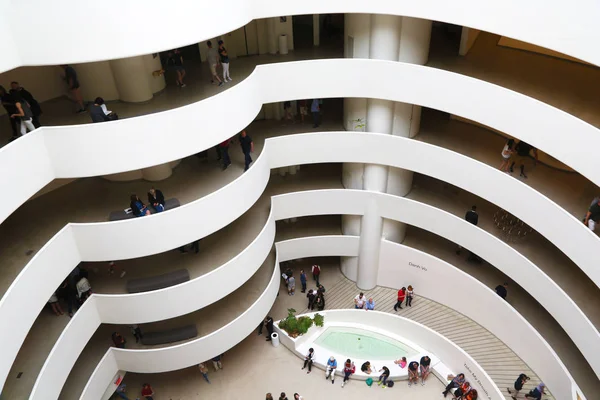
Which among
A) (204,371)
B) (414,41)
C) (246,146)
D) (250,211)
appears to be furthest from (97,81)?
(204,371)

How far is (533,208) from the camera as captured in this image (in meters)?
14.0

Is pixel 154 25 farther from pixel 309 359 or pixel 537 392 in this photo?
pixel 537 392

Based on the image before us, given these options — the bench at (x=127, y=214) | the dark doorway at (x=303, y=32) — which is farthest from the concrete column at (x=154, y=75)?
the dark doorway at (x=303, y=32)

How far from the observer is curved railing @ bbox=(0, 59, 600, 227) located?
438 inches

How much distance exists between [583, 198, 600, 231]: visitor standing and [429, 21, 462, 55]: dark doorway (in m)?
7.68

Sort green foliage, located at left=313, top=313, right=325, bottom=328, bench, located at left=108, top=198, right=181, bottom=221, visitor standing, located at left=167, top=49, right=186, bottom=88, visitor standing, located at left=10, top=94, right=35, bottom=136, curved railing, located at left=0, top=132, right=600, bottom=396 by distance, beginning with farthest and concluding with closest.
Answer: green foliage, located at left=313, top=313, right=325, bottom=328, visitor standing, located at left=167, top=49, right=186, bottom=88, bench, located at left=108, top=198, right=181, bottom=221, visitor standing, located at left=10, top=94, right=35, bottom=136, curved railing, located at left=0, top=132, right=600, bottom=396

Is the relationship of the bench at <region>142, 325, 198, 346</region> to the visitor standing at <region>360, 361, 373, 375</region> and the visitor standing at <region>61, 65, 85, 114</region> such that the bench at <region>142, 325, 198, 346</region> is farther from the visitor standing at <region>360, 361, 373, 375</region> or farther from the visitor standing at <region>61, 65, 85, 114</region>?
the visitor standing at <region>61, 65, 85, 114</region>

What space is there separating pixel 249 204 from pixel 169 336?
519 cm

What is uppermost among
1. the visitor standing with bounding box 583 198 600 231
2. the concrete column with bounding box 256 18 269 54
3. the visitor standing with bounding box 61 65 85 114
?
the concrete column with bounding box 256 18 269 54

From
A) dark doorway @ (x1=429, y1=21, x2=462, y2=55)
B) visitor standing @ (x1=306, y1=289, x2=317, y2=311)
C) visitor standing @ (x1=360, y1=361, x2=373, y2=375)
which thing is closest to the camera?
dark doorway @ (x1=429, y1=21, x2=462, y2=55)

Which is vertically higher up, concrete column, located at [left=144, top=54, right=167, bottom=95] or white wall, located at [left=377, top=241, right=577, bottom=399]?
white wall, located at [left=377, top=241, right=577, bottom=399]

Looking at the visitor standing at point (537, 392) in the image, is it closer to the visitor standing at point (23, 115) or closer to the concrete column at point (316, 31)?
the concrete column at point (316, 31)

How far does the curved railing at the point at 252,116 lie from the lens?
11.1 metres

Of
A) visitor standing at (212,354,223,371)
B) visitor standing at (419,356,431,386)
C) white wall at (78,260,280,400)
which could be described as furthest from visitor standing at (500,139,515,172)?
visitor standing at (212,354,223,371)
